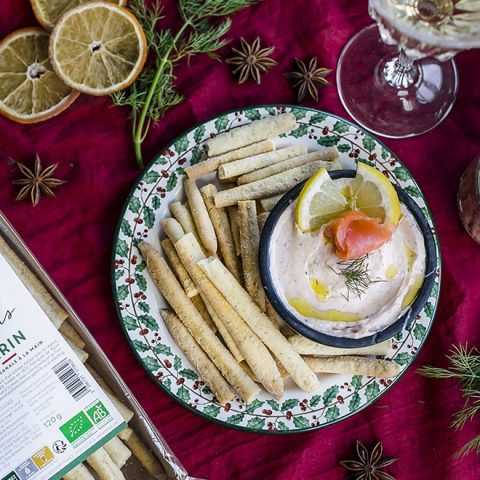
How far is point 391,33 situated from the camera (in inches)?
56.5

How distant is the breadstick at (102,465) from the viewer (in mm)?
1387

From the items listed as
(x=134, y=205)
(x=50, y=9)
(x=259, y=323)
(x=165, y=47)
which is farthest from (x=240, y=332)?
(x=50, y=9)

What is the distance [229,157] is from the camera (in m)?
1.67

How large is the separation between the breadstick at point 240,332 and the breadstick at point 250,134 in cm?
22

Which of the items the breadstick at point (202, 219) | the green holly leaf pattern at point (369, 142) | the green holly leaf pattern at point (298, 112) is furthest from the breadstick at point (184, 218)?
the green holly leaf pattern at point (369, 142)

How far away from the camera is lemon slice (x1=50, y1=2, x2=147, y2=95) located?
5.44 feet

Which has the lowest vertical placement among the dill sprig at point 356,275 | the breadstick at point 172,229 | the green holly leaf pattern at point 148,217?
the dill sprig at point 356,275

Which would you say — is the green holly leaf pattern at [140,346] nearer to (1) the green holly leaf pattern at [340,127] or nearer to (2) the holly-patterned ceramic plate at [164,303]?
(2) the holly-patterned ceramic plate at [164,303]

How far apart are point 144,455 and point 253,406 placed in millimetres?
284

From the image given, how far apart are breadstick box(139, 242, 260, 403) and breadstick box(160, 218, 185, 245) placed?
0.17ft

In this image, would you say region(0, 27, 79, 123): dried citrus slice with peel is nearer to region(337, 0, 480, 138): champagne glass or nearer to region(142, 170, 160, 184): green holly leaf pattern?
region(142, 170, 160, 184): green holly leaf pattern

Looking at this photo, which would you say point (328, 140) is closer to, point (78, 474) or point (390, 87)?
point (390, 87)

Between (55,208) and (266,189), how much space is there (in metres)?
0.50

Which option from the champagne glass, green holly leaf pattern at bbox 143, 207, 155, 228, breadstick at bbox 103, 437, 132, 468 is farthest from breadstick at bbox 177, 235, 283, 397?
the champagne glass
